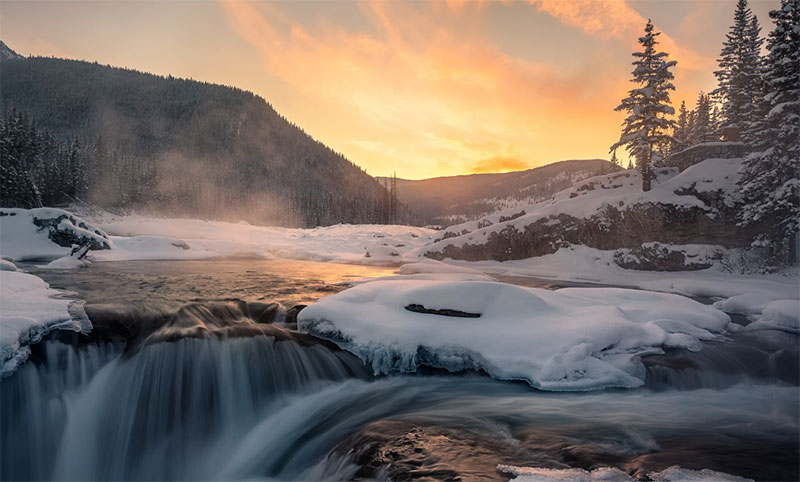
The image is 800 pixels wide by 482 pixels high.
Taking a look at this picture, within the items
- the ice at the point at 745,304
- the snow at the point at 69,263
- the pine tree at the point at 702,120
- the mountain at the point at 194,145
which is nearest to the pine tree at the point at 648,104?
the ice at the point at 745,304

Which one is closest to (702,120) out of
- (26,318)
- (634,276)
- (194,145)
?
(634,276)

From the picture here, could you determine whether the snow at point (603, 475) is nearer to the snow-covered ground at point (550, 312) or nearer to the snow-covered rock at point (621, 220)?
the snow-covered ground at point (550, 312)

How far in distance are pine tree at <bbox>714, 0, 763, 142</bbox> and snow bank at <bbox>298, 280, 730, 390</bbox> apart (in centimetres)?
2582

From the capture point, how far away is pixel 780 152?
17.8m

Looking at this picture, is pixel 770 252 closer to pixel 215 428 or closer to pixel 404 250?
pixel 404 250

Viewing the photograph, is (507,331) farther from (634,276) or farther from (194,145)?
(194,145)

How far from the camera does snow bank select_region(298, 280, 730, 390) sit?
7309 mm

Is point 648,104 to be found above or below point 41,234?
above

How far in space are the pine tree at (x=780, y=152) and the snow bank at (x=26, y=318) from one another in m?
25.3

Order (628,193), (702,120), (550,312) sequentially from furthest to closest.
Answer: (702,120)
(628,193)
(550,312)

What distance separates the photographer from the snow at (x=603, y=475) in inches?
160

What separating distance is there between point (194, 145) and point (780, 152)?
499ft

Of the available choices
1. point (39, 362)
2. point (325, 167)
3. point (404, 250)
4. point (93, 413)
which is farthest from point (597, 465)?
point (325, 167)

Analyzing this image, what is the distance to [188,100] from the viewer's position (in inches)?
6166
